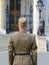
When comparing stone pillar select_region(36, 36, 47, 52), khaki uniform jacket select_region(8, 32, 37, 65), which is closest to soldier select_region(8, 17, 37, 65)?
khaki uniform jacket select_region(8, 32, 37, 65)

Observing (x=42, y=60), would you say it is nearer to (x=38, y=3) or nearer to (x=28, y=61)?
(x=38, y=3)

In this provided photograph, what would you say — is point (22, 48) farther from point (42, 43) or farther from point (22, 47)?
point (42, 43)

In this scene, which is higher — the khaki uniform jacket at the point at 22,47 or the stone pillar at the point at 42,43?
the khaki uniform jacket at the point at 22,47

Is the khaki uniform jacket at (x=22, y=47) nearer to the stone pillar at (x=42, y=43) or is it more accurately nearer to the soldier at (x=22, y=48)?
the soldier at (x=22, y=48)

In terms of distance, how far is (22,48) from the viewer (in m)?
5.34

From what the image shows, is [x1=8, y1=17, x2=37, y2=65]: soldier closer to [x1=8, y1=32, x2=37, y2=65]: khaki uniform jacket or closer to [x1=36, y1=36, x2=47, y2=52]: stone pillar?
[x1=8, y1=32, x2=37, y2=65]: khaki uniform jacket

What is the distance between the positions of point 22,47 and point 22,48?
2 centimetres

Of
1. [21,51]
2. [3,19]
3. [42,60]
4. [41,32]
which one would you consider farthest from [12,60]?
[3,19]

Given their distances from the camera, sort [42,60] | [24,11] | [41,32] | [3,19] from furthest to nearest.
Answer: [24,11] → [3,19] → [41,32] → [42,60]

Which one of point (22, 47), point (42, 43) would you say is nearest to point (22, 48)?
point (22, 47)

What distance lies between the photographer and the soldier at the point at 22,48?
5.30 meters

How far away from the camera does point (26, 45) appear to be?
5.33 meters

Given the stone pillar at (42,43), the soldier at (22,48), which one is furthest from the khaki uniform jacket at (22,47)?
the stone pillar at (42,43)

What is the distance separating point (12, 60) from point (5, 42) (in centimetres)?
1424
